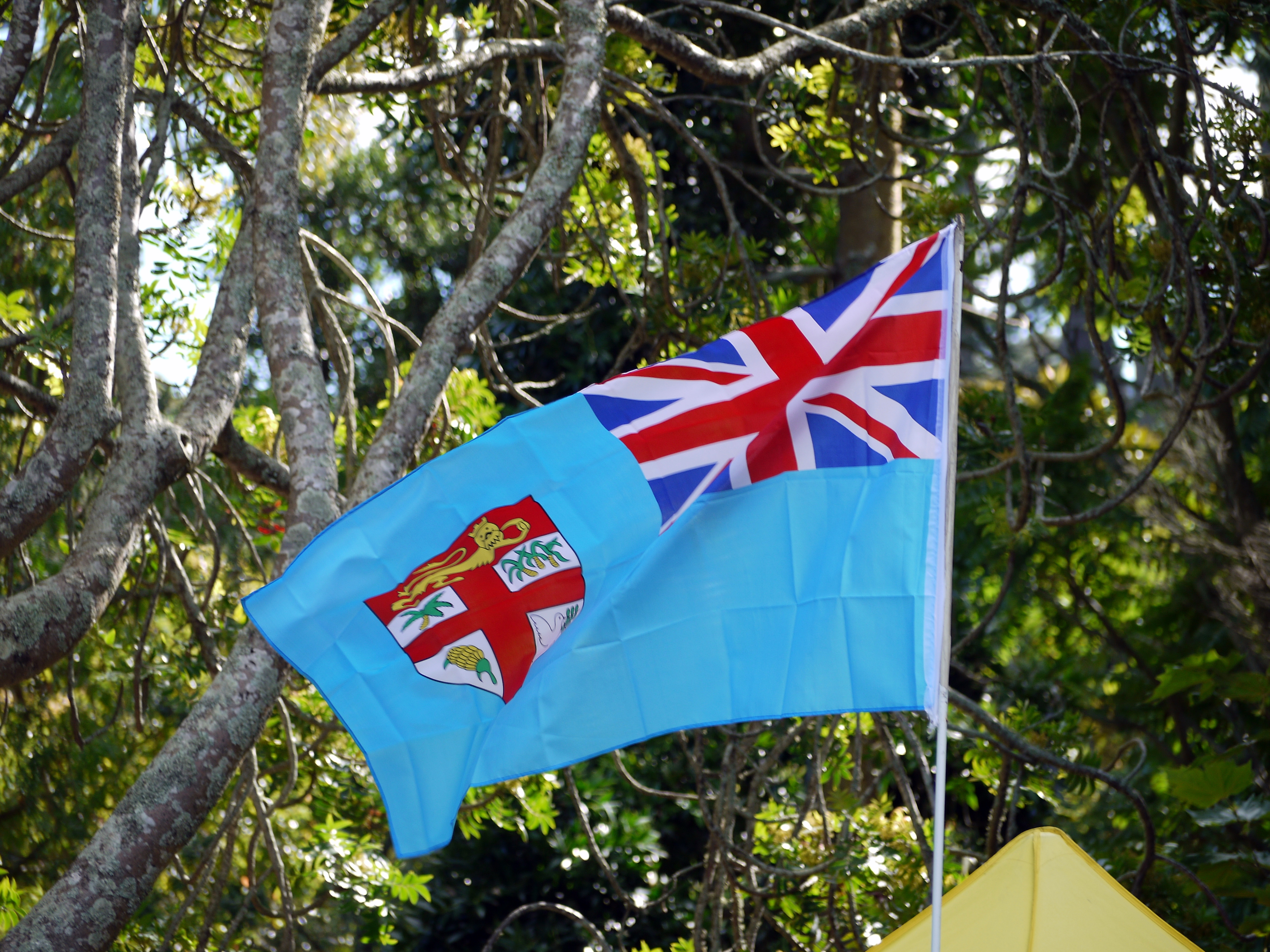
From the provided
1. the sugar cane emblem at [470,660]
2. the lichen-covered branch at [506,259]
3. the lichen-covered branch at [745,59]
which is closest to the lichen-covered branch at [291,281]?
the lichen-covered branch at [506,259]

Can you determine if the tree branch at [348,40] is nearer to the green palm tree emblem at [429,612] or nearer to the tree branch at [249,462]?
the tree branch at [249,462]

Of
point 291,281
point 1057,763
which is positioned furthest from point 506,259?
point 1057,763

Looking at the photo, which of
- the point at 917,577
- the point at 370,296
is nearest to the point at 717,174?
the point at 370,296

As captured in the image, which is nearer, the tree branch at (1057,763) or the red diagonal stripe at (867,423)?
the red diagonal stripe at (867,423)

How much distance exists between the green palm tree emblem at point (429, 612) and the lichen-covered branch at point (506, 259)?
0.35 metres

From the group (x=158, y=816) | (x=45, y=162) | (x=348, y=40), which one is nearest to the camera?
(x=158, y=816)

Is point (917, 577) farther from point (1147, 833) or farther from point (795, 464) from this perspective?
point (1147, 833)

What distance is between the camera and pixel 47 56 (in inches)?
150

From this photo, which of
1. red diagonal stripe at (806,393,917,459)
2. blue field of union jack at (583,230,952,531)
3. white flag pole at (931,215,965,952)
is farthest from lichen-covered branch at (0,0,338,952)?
white flag pole at (931,215,965,952)

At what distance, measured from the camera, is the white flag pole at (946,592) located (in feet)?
6.08

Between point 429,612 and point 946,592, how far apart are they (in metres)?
1.07

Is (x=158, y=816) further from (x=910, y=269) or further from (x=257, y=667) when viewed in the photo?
(x=910, y=269)

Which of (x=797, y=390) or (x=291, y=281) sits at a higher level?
(x=291, y=281)

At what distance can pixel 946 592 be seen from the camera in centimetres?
210
